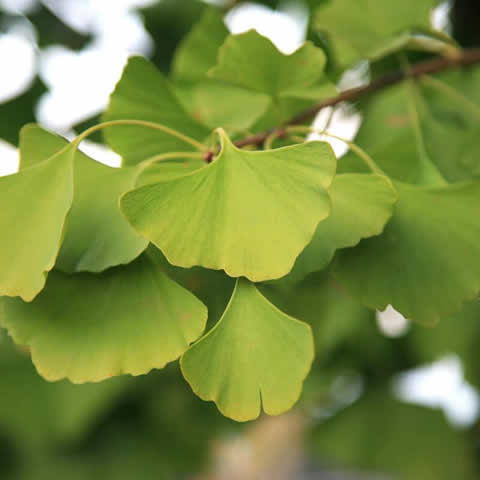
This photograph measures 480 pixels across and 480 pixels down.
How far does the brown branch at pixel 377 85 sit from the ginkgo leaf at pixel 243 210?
75mm

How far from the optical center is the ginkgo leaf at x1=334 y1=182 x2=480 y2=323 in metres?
0.28

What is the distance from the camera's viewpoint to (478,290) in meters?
0.28

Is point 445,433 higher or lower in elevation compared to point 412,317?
lower

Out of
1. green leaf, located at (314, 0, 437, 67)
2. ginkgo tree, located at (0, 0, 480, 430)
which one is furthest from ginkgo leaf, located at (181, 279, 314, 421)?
green leaf, located at (314, 0, 437, 67)

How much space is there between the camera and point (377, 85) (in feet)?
1.30

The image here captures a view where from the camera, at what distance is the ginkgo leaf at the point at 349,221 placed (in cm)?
26

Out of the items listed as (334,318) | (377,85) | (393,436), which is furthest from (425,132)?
(393,436)

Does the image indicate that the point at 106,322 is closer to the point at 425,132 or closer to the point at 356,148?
the point at 356,148

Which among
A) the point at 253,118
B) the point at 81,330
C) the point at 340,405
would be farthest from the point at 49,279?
the point at 340,405

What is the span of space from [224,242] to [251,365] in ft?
0.15

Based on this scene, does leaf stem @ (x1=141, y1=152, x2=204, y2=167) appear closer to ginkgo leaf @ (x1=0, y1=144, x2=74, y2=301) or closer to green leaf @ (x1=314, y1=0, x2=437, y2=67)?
ginkgo leaf @ (x1=0, y1=144, x2=74, y2=301)

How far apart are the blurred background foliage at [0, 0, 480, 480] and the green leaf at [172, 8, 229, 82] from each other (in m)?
0.25

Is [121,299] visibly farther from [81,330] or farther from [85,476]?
[85,476]

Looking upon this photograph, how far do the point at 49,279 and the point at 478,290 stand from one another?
176 millimetres
